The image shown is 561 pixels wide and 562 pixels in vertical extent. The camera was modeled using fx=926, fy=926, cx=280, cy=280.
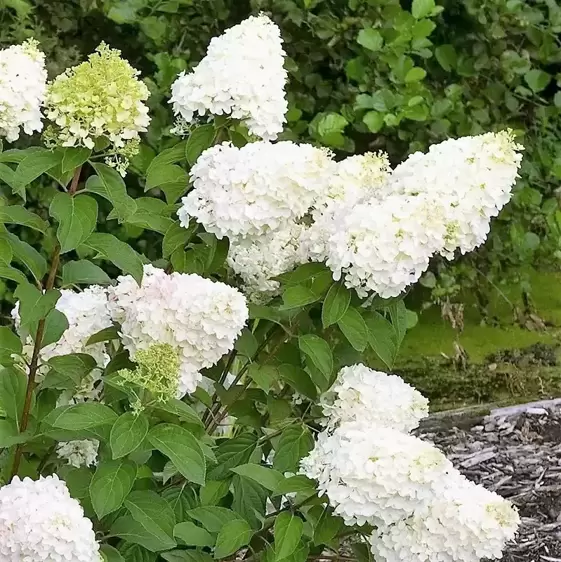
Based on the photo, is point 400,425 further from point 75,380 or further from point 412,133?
point 412,133

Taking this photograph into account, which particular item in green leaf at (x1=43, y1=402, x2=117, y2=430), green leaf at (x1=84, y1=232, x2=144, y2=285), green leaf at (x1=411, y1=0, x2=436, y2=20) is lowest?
green leaf at (x1=43, y1=402, x2=117, y2=430)

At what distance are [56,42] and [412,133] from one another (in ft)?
3.20

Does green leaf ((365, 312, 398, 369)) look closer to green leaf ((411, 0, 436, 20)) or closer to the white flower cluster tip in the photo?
the white flower cluster tip

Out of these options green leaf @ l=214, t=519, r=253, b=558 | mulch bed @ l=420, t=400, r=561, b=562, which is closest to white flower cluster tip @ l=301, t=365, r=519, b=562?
green leaf @ l=214, t=519, r=253, b=558

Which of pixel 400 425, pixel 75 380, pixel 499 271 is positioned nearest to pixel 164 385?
pixel 75 380

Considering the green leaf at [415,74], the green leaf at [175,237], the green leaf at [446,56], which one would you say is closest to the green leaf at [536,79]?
the green leaf at [446,56]

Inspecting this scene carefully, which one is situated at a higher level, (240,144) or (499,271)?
(240,144)

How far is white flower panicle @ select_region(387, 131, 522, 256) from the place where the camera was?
113 cm

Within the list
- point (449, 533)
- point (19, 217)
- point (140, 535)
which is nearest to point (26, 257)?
point (19, 217)

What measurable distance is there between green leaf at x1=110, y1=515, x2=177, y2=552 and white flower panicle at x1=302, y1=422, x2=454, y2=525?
0.64 feet

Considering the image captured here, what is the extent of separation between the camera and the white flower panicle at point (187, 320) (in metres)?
1.09

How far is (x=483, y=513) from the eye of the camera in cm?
112

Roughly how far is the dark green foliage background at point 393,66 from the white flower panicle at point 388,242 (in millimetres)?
1147

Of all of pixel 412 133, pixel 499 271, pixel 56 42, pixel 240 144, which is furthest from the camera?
pixel 499 271
